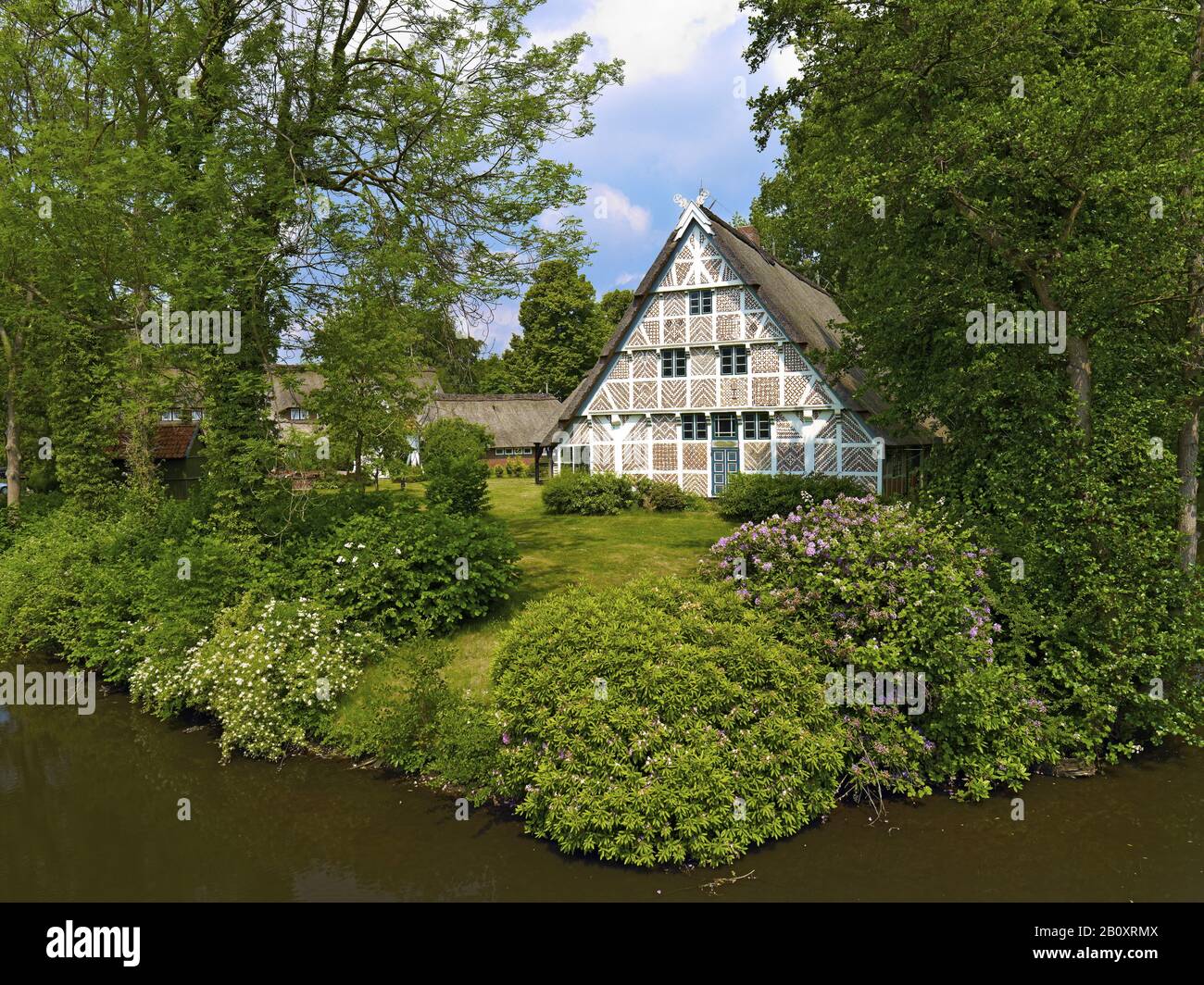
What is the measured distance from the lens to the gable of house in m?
23.3

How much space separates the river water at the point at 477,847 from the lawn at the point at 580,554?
237cm

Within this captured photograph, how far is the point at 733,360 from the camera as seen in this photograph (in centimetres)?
2500

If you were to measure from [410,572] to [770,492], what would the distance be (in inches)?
500

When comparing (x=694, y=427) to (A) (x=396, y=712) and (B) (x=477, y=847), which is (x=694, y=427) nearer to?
(A) (x=396, y=712)

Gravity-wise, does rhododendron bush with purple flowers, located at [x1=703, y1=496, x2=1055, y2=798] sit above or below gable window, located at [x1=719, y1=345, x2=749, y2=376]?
below

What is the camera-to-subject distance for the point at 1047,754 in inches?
341

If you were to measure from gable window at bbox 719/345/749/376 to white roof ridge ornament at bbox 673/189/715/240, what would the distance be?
4027 millimetres

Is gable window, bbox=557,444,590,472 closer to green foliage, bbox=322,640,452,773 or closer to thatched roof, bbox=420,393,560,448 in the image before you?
thatched roof, bbox=420,393,560,448

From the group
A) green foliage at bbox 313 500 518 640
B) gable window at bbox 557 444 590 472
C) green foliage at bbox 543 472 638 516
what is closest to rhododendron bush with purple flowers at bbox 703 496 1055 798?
green foliage at bbox 313 500 518 640

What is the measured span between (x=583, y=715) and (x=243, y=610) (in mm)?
6306

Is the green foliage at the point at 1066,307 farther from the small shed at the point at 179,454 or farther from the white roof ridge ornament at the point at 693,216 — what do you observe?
the small shed at the point at 179,454

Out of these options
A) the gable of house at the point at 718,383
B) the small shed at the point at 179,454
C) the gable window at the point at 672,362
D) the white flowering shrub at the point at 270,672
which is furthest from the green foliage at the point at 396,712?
the small shed at the point at 179,454
